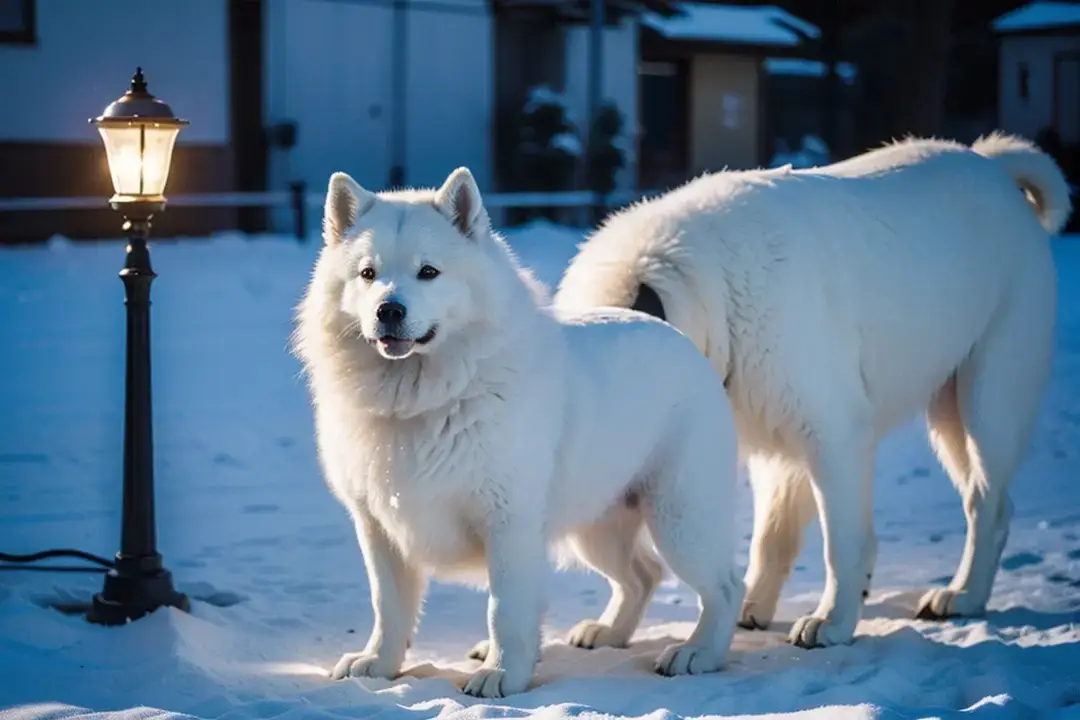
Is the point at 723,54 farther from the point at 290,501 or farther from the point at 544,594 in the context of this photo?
the point at 544,594

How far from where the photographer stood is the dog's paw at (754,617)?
5.91 metres

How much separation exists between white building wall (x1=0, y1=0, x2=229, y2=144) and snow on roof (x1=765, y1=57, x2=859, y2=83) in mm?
17916

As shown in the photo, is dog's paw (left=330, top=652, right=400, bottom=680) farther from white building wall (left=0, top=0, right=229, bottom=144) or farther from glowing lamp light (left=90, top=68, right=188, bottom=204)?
white building wall (left=0, top=0, right=229, bottom=144)

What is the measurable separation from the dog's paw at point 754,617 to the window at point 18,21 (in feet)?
42.6

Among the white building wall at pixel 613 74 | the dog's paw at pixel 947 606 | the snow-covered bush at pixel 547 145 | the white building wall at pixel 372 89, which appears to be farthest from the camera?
the white building wall at pixel 613 74

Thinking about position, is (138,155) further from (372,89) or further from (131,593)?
(372,89)

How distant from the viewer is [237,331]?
11.5m

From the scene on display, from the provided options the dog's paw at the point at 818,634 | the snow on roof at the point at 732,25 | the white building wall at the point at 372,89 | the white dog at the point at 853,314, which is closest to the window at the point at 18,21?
the white building wall at the point at 372,89

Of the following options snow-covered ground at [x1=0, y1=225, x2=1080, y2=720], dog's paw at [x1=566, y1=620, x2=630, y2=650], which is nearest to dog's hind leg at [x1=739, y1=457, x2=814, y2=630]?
snow-covered ground at [x1=0, y1=225, x2=1080, y2=720]

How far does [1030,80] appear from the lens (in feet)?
95.6

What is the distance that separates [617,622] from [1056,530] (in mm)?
2990

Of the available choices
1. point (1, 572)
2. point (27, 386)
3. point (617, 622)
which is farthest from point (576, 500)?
point (27, 386)

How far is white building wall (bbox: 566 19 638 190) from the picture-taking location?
2261 centimetres

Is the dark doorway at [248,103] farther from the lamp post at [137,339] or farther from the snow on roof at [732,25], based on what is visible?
the lamp post at [137,339]
